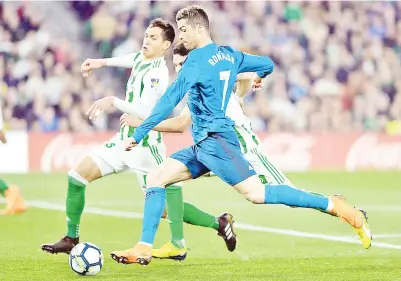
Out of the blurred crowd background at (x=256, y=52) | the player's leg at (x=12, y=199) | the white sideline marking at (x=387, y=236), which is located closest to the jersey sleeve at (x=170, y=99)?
the white sideline marking at (x=387, y=236)

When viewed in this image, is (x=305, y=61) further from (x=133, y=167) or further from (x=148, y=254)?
(x=148, y=254)

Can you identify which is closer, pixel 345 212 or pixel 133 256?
pixel 133 256

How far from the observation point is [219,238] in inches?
432

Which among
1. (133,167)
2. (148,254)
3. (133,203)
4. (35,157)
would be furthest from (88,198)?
(148,254)

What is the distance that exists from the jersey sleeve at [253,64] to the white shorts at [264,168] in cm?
74

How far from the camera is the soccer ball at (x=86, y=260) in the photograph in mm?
7953

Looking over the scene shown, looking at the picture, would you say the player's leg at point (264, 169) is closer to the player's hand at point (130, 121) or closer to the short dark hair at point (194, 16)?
the player's hand at point (130, 121)

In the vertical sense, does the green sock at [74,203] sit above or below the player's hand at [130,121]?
below

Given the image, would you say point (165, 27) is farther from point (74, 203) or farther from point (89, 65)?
point (74, 203)

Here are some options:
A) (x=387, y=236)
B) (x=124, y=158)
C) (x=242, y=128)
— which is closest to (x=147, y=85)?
(x=124, y=158)

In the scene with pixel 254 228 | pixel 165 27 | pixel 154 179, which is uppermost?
pixel 165 27

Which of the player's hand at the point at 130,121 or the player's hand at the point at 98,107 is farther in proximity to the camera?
the player's hand at the point at 130,121

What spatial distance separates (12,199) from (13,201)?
0.03 metres

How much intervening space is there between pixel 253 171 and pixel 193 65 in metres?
1.02
